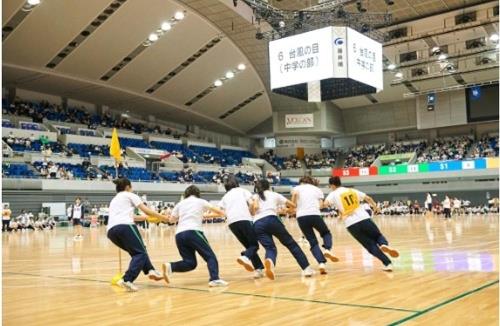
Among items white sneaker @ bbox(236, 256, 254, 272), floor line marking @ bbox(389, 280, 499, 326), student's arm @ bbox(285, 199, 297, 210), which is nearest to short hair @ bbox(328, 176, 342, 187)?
student's arm @ bbox(285, 199, 297, 210)

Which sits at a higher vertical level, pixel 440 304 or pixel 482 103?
pixel 482 103

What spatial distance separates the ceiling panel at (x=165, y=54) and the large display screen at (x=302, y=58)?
18008 mm

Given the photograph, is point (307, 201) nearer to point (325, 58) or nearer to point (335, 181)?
point (335, 181)

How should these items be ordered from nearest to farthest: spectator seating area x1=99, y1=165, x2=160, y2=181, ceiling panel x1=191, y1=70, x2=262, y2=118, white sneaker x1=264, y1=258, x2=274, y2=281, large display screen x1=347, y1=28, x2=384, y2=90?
white sneaker x1=264, y1=258, x2=274, y2=281, large display screen x1=347, y1=28, x2=384, y2=90, spectator seating area x1=99, y1=165, x2=160, y2=181, ceiling panel x1=191, y1=70, x2=262, y2=118

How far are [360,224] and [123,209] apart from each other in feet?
11.4

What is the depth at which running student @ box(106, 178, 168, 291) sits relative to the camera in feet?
20.9

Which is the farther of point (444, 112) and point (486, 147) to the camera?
point (444, 112)

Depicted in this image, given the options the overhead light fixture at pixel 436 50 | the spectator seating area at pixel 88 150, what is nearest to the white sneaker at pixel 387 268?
the overhead light fixture at pixel 436 50

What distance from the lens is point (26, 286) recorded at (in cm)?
698

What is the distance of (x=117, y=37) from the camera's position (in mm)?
31188

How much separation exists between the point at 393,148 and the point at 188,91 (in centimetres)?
2062

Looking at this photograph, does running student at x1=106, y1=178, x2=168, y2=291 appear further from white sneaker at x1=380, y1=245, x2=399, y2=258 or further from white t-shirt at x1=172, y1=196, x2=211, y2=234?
white sneaker at x1=380, y1=245, x2=399, y2=258

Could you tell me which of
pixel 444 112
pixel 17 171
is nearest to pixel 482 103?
pixel 444 112

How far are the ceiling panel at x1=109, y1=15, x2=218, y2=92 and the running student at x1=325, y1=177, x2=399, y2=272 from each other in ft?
84.3
